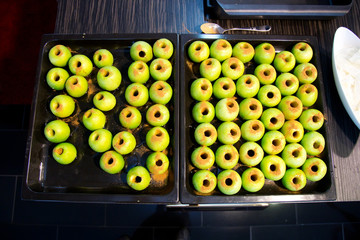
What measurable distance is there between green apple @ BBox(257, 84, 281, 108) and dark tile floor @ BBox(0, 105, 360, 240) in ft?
2.97

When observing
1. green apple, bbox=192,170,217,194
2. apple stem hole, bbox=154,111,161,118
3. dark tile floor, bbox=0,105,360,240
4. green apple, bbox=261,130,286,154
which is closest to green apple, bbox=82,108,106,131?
apple stem hole, bbox=154,111,161,118

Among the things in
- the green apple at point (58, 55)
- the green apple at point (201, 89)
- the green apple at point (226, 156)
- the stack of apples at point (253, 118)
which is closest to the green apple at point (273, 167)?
the stack of apples at point (253, 118)

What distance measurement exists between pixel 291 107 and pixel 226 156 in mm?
322

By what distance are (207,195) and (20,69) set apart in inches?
68.8

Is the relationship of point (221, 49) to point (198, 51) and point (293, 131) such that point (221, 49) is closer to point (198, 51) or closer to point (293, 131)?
point (198, 51)

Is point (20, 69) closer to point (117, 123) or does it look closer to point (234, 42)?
point (117, 123)

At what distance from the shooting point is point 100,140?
90 centimetres

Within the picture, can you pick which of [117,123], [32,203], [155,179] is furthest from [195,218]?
[32,203]

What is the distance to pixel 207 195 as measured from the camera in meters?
0.86

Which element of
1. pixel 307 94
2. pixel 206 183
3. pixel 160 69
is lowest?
pixel 206 183

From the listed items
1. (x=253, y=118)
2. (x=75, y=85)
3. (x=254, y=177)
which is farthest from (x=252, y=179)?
(x=75, y=85)

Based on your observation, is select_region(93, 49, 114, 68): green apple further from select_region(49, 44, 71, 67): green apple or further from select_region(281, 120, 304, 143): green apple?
select_region(281, 120, 304, 143): green apple

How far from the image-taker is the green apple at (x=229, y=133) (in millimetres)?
910

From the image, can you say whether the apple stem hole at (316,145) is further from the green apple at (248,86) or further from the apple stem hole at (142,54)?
the apple stem hole at (142,54)
